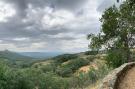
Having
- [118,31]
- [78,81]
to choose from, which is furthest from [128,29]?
[78,81]

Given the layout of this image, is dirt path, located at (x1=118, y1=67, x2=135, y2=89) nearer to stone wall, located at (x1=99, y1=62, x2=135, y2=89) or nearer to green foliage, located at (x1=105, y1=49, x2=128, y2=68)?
stone wall, located at (x1=99, y1=62, x2=135, y2=89)

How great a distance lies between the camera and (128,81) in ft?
61.4

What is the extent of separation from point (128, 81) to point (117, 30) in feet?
54.9

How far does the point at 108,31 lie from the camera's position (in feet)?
115

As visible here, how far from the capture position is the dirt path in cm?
1733

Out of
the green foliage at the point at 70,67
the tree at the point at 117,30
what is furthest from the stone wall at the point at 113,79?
the green foliage at the point at 70,67

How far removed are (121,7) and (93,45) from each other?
5.61 metres

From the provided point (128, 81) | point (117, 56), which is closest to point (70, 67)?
point (117, 56)

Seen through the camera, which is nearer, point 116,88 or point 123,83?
point 116,88

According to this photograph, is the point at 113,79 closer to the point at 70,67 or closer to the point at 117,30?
the point at 117,30

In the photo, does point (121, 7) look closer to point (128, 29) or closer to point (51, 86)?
point (128, 29)

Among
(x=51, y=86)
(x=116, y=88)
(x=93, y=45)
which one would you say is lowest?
(x=51, y=86)

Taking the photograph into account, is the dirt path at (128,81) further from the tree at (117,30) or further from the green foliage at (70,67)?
the green foliage at (70,67)

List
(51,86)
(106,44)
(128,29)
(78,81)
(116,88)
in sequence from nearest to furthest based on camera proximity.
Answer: (116,88) < (128,29) < (106,44) < (51,86) < (78,81)
